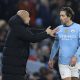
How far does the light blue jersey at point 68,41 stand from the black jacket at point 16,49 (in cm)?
36

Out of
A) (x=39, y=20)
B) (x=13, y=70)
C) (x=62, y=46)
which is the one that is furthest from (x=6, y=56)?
(x=39, y=20)

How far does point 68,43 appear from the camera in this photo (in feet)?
31.9

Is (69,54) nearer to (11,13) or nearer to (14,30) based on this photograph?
(14,30)

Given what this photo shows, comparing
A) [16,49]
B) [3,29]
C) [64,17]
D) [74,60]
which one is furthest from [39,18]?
[74,60]

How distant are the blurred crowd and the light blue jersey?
8.87 feet

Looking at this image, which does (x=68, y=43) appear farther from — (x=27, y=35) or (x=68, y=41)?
(x=27, y=35)

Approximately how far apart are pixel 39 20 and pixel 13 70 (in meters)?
5.72

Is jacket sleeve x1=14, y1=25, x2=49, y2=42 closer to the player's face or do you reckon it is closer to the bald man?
the bald man

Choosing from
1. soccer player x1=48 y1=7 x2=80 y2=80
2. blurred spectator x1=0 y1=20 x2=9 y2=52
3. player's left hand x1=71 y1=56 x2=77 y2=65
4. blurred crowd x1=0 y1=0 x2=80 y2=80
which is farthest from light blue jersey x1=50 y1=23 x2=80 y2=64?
blurred spectator x1=0 y1=20 x2=9 y2=52

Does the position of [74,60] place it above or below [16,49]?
below

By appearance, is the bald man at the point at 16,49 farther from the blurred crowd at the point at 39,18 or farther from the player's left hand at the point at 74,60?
the blurred crowd at the point at 39,18

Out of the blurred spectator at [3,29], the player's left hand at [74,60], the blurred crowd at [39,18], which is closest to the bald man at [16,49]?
the player's left hand at [74,60]

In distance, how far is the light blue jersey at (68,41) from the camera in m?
9.68

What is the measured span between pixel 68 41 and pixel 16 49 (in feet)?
3.19
